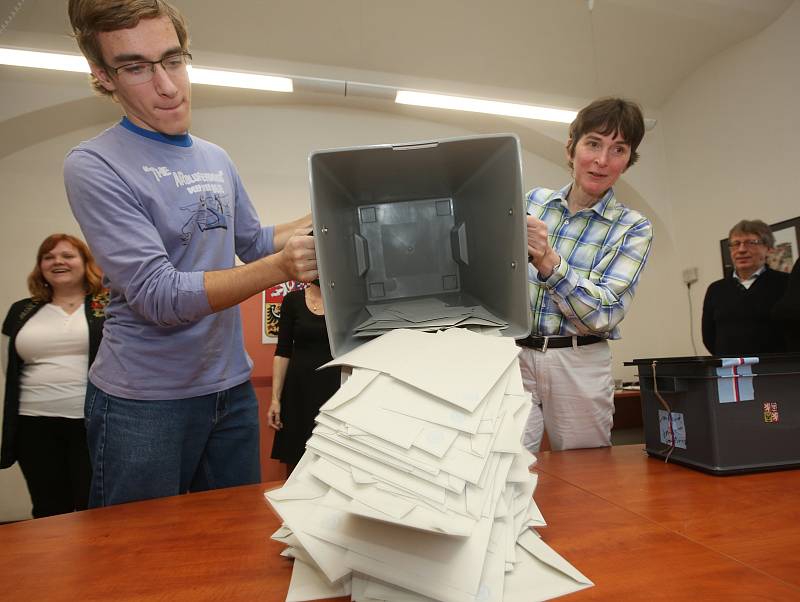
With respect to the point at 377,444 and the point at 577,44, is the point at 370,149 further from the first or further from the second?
the point at 577,44

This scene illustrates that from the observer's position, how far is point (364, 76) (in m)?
3.59

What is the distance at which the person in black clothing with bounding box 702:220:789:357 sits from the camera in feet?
8.69

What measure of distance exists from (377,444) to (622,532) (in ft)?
1.20

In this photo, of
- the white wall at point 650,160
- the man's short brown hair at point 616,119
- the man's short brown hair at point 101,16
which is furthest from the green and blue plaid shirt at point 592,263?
the white wall at point 650,160

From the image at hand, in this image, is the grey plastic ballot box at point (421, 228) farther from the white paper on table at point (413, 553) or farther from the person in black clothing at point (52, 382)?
the person in black clothing at point (52, 382)

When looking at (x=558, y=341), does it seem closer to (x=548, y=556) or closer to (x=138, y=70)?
(x=548, y=556)

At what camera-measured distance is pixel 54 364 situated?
205cm

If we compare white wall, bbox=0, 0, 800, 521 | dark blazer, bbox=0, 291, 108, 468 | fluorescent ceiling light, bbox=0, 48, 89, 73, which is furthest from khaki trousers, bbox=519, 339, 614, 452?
white wall, bbox=0, 0, 800, 521

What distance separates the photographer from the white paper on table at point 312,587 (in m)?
0.51

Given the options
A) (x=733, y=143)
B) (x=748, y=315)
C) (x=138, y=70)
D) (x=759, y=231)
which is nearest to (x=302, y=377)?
(x=138, y=70)

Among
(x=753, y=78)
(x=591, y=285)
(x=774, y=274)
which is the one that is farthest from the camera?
A: (x=753, y=78)

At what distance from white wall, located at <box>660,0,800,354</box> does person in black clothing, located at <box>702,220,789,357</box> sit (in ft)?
2.70

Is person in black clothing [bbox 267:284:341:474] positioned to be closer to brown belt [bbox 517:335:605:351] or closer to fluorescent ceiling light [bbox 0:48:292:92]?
brown belt [bbox 517:335:605:351]

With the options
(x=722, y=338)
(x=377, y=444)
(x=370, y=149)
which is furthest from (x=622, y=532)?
(x=722, y=338)
